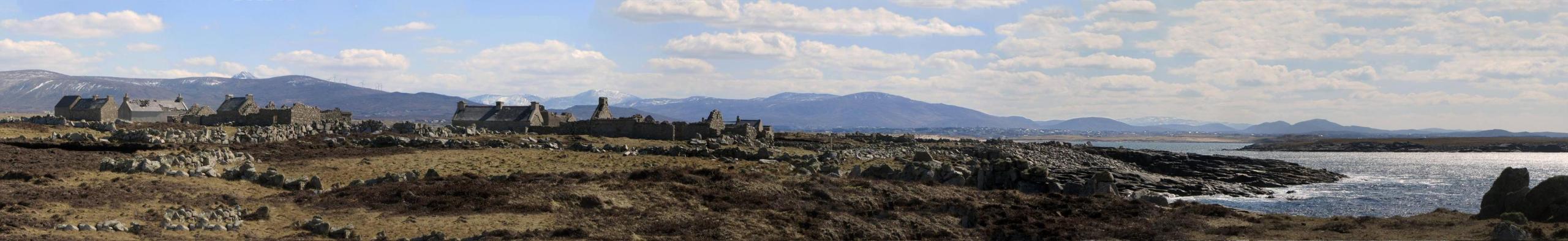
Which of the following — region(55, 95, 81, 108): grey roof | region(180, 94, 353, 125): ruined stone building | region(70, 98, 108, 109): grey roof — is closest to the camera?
region(180, 94, 353, 125): ruined stone building

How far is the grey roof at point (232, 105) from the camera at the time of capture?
86.3 meters

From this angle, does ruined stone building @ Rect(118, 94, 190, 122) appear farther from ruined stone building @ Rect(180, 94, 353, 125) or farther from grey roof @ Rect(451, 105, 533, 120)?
grey roof @ Rect(451, 105, 533, 120)

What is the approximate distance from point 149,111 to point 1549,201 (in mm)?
96729

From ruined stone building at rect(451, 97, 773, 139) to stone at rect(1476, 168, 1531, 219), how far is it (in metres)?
48.6

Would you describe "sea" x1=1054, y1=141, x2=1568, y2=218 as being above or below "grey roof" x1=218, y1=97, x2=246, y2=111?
below

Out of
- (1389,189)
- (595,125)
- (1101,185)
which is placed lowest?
(1389,189)

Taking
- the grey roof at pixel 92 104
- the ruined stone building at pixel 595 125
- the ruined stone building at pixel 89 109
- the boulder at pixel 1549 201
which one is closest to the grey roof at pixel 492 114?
the ruined stone building at pixel 595 125

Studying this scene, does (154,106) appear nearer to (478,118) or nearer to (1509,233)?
(478,118)

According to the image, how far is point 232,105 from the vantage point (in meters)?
88.1

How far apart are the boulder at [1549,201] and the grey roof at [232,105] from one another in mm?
82673

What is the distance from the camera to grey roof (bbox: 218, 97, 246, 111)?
8631 cm

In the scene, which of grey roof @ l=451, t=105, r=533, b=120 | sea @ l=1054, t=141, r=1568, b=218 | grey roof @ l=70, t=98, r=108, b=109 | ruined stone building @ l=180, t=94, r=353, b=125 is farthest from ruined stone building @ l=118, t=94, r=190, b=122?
sea @ l=1054, t=141, r=1568, b=218

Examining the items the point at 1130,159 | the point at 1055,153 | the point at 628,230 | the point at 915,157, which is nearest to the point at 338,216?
the point at 628,230

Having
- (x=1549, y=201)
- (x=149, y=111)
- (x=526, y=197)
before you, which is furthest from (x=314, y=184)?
(x=149, y=111)
